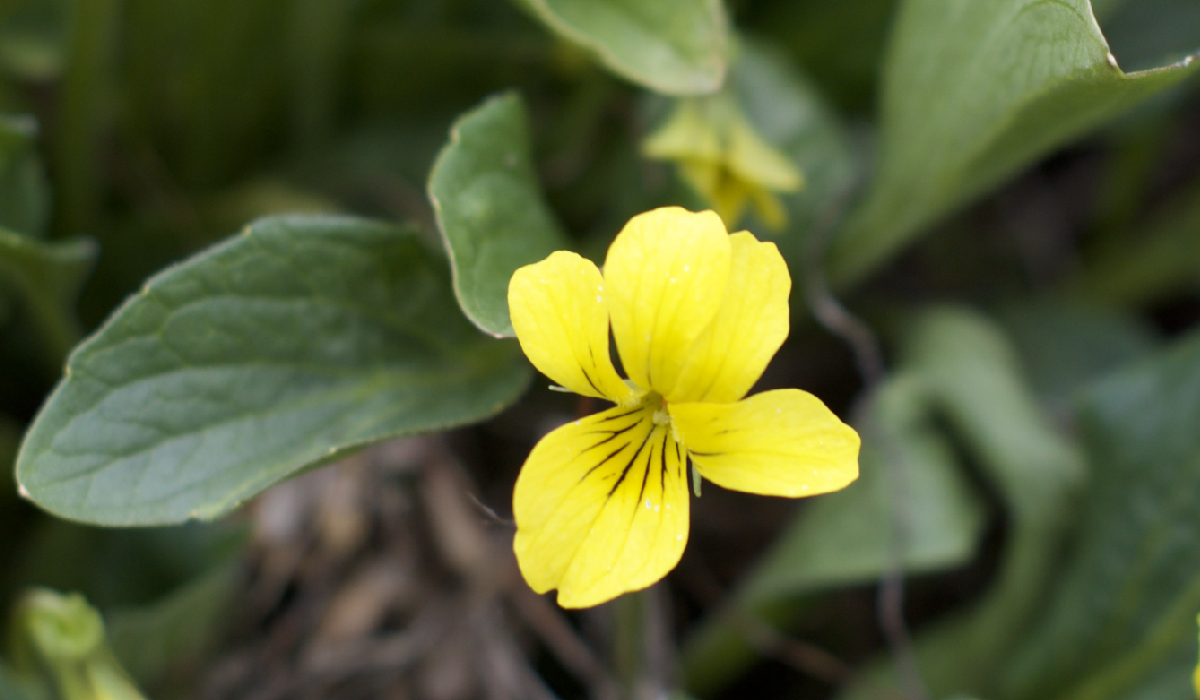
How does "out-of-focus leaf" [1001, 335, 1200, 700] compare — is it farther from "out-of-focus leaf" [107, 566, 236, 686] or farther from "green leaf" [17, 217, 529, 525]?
"out-of-focus leaf" [107, 566, 236, 686]

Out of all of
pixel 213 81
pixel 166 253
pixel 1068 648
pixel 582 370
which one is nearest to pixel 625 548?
pixel 582 370

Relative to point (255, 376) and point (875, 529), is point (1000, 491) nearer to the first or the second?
point (875, 529)

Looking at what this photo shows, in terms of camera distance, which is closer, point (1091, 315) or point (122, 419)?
point (122, 419)

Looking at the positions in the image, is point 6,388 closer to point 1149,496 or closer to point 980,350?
point 980,350

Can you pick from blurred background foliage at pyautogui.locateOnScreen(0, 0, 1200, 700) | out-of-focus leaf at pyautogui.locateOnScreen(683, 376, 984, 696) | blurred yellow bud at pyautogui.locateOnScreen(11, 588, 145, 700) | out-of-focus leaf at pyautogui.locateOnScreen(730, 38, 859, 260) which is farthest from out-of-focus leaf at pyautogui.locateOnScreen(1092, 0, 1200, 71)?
blurred yellow bud at pyautogui.locateOnScreen(11, 588, 145, 700)

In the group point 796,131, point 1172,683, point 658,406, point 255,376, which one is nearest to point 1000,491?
point 1172,683

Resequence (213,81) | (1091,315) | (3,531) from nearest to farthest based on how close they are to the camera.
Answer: (3,531) → (213,81) → (1091,315)

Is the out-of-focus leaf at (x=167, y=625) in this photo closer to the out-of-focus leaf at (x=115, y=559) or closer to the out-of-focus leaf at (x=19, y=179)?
the out-of-focus leaf at (x=115, y=559)
